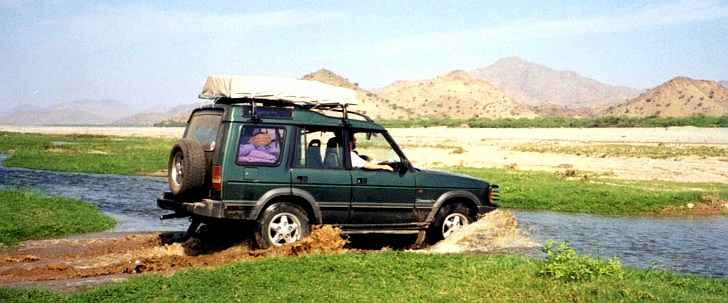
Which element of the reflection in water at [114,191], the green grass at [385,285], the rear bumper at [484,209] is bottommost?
the reflection in water at [114,191]

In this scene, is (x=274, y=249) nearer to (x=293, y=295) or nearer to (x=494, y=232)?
(x=293, y=295)

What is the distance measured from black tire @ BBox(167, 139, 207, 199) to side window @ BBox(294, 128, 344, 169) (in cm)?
142

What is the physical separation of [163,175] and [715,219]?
2109 centimetres

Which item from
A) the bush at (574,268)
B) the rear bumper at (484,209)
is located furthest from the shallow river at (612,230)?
the bush at (574,268)

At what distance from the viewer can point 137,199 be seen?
21500 mm

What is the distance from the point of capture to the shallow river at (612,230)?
1282 cm

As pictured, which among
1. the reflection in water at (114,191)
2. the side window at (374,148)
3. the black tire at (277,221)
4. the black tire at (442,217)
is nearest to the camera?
the black tire at (277,221)

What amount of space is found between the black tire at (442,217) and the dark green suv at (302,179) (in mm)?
17

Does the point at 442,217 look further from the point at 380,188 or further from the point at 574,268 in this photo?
the point at 574,268

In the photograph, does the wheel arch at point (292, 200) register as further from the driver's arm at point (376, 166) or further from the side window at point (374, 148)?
the side window at point (374, 148)

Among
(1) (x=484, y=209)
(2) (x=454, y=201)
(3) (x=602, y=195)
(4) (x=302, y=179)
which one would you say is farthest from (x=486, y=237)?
(3) (x=602, y=195)

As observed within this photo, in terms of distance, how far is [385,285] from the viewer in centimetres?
883

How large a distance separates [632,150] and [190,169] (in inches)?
1344

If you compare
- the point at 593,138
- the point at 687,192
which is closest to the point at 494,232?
the point at 687,192
